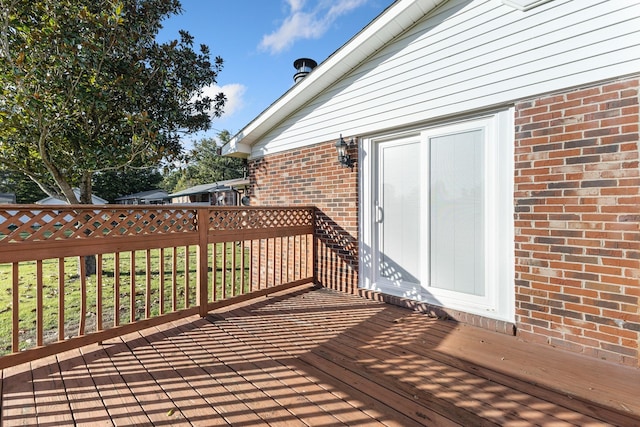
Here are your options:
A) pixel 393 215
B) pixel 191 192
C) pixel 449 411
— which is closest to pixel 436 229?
pixel 393 215

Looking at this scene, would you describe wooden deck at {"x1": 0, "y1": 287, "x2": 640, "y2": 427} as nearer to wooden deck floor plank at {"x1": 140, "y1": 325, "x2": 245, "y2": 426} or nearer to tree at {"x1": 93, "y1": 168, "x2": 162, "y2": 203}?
wooden deck floor plank at {"x1": 140, "y1": 325, "x2": 245, "y2": 426}

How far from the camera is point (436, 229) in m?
3.64

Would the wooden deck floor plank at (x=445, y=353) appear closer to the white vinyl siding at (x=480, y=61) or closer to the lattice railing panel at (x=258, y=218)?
the lattice railing panel at (x=258, y=218)

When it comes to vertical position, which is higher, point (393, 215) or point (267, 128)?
point (267, 128)

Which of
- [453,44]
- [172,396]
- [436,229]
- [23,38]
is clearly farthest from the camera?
[23,38]

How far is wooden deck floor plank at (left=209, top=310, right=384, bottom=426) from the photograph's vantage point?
186 centimetres

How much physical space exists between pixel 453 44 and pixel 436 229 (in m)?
2.13

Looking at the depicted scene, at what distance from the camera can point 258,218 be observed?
4.23m

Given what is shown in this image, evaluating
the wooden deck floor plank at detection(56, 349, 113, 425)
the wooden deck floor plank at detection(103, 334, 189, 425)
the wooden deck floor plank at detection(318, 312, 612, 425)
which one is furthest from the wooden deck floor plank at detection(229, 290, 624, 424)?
the wooden deck floor plank at detection(56, 349, 113, 425)

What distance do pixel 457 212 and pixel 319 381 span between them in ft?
7.80

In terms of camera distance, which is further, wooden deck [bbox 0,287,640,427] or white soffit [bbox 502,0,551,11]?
white soffit [bbox 502,0,551,11]

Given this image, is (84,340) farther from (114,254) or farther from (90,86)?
(90,86)

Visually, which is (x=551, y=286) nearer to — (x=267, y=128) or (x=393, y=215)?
(x=393, y=215)

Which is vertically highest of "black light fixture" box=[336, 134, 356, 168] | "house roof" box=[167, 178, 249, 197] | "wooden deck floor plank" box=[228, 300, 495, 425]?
"house roof" box=[167, 178, 249, 197]
